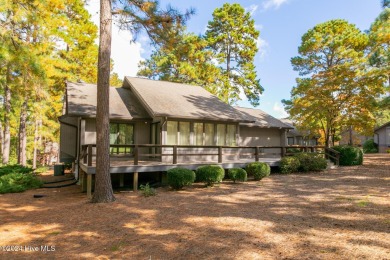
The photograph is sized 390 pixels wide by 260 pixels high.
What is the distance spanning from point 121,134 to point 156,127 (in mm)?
2034

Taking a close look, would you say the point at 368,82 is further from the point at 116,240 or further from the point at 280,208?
the point at 116,240

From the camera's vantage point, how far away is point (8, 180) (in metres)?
12.8

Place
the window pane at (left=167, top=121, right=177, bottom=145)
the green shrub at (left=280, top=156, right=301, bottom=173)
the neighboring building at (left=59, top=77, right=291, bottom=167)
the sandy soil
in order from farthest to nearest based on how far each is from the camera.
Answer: the green shrub at (left=280, top=156, right=301, bottom=173) → the window pane at (left=167, top=121, right=177, bottom=145) → the neighboring building at (left=59, top=77, right=291, bottom=167) → the sandy soil

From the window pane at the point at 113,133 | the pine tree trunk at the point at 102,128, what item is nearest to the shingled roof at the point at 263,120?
the window pane at the point at 113,133

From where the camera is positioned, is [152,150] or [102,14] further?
[152,150]

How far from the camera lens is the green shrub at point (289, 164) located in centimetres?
1520

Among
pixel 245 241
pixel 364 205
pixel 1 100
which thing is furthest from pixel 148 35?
pixel 1 100

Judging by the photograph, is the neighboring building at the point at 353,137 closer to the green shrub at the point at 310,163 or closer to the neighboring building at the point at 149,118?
the green shrub at the point at 310,163

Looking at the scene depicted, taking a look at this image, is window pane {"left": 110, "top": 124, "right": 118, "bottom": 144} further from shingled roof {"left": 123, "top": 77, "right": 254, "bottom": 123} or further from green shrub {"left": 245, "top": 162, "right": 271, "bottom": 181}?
green shrub {"left": 245, "top": 162, "right": 271, "bottom": 181}

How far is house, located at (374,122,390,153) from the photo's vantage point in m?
35.9

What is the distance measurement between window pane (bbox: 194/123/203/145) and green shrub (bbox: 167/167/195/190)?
167 inches

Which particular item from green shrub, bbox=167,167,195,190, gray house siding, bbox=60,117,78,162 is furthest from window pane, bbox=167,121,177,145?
gray house siding, bbox=60,117,78,162

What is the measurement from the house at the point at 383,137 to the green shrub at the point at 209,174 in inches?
1365

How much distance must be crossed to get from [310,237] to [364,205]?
141 inches
